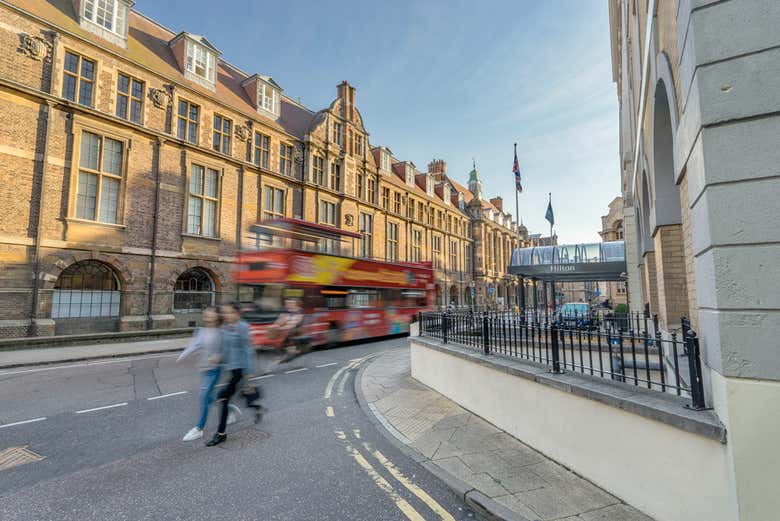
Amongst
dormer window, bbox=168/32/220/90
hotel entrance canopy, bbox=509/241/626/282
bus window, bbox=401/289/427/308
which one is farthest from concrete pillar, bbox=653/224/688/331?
dormer window, bbox=168/32/220/90

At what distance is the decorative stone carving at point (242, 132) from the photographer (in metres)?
23.1

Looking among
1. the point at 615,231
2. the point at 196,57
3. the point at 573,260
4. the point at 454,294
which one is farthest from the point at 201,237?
the point at 615,231

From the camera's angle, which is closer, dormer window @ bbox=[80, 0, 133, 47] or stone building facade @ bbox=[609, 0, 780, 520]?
stone building facade @ bbox=[609, 0, 780, 520]

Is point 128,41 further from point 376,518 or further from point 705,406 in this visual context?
point 705,406

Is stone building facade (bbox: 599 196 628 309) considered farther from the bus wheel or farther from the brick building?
the bus wheel

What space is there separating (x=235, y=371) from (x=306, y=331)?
773 cm

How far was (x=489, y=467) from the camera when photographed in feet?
14.1

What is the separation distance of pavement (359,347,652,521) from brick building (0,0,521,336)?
949 cm

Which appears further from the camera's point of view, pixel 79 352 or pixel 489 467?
pixel 79 352

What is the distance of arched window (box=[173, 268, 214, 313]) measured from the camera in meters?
20.0

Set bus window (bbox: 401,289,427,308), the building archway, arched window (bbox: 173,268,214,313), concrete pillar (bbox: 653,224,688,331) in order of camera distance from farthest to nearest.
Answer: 1. arched window (bbox: 173,268,214,313)
2. bus window (bbox: 401,289,427,308)
3. concrete pillar (bbox: 653,224,688,331)
4. the building archway

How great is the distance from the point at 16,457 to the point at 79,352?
1061cm

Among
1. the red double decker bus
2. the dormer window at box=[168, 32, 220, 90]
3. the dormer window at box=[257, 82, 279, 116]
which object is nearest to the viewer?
the red double decker bus

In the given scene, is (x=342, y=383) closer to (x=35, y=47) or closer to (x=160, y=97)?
(x=160, y=97)
